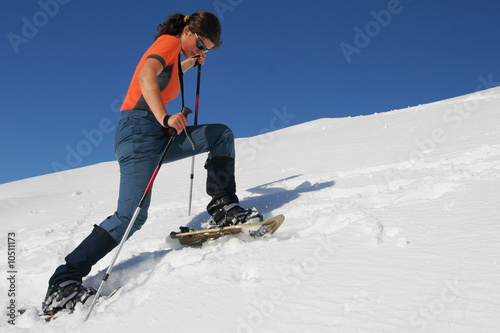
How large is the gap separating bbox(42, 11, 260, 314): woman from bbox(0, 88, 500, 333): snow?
267 millimetres

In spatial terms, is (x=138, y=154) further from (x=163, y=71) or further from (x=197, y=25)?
(x=197, y=25)

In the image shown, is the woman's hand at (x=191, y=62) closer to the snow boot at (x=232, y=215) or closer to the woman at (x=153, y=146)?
the woman at (x=153, y=146)

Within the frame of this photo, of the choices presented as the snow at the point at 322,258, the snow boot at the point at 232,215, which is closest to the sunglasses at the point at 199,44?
the snow boot at the point at 232,215

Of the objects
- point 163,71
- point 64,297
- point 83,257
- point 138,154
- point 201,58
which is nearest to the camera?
point 64,297

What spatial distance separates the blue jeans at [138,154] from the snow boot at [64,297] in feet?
1.39

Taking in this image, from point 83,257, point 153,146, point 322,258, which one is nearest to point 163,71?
point 153,146

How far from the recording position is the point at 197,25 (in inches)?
122

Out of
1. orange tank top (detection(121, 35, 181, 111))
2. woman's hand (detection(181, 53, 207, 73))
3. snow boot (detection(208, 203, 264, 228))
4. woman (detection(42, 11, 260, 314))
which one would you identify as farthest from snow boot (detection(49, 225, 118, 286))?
woman's hand (detection(181, 53, 207, 73))

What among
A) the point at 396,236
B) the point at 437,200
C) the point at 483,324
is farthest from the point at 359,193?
the point at 483,324

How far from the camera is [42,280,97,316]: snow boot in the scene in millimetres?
2422

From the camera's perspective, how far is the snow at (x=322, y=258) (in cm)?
174

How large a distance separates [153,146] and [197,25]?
42.8 inches

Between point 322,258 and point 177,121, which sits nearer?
point 322,258

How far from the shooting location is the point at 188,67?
3.91 meters
